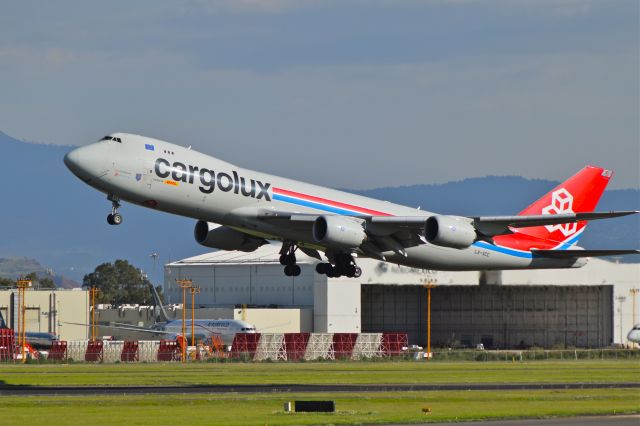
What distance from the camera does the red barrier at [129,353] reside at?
99.4 meters

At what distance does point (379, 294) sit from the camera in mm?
147250

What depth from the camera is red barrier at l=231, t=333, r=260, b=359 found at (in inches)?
4137

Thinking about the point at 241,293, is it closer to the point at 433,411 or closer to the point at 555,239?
the point at 555,239

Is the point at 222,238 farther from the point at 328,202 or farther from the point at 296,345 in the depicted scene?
the point at 296,345

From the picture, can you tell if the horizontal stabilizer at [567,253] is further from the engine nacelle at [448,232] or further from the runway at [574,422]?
the runway at [574,422]

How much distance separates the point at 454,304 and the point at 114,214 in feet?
321

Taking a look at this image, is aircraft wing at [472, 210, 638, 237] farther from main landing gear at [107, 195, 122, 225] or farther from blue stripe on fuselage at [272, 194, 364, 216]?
main landing gear at [107, 195, 122, 225]

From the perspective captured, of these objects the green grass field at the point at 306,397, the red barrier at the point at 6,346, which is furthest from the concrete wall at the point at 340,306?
the green grass field at the point at 306,397

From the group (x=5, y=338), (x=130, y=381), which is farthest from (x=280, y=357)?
(x=130, y=381)

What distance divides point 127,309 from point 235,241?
10585 centimetres

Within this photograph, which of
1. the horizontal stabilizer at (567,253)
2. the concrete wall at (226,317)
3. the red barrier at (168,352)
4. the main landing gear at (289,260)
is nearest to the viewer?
the main landing gear at (289,260)

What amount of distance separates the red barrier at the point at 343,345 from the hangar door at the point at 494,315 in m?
32.0

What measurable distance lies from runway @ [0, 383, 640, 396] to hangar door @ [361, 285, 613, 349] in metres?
79.3

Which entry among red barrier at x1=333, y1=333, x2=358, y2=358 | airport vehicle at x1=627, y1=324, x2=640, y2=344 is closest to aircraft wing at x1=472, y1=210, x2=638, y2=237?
red barrier at x1=333, y1=333, x2=358, y2=358
